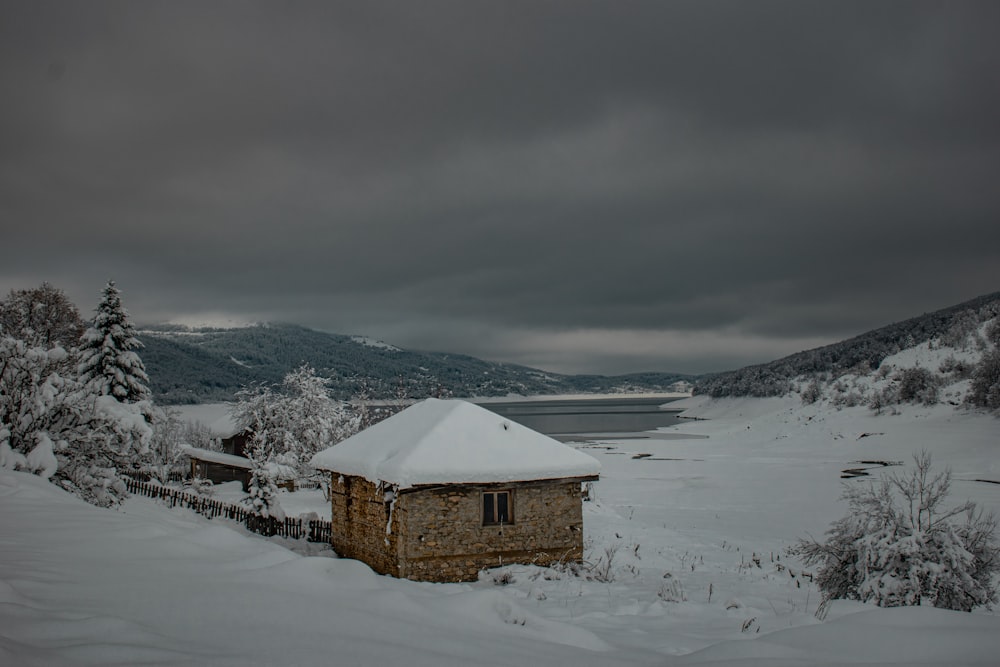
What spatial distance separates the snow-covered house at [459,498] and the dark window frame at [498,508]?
3 cm

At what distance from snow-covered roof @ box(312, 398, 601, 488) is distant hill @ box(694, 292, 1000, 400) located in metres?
62.7

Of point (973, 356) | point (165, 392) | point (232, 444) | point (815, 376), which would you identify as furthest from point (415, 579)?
point (165, 392)

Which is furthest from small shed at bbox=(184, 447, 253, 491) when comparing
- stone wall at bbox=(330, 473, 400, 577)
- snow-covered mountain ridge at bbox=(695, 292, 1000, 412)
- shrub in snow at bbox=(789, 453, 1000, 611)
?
snow-covered mountain ridge at bbox=(695, 292, 1000, 412)

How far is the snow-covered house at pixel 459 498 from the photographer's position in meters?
15.9

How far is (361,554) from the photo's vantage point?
1777 centimetres

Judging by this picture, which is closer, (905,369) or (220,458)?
(220,458)

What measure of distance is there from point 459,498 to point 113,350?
2786 centimetres

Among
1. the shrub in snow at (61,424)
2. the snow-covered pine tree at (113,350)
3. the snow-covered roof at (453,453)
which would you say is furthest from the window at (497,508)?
the snow-covered pine tree at (113,350)

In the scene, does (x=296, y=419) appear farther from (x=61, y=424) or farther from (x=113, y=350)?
A: (x=61, y=424)

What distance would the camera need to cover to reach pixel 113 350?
112 feet

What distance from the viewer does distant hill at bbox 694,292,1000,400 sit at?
75188 mm

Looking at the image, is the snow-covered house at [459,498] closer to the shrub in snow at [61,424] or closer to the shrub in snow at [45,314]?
the shrub in snow at [61,424]

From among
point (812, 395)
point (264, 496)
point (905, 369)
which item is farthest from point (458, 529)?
point (812, 395)

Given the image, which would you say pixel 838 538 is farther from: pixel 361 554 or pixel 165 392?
pixel 165 392
